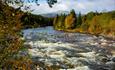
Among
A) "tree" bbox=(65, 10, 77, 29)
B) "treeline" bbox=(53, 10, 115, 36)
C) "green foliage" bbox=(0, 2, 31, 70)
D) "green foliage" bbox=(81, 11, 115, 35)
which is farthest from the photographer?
"tree" bbox=(65, 10, 77, 29)

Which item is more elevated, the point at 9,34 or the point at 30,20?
the point at 30,20

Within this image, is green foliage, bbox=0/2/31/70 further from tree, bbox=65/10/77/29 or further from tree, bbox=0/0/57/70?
tree, bbox=65/10/77/29

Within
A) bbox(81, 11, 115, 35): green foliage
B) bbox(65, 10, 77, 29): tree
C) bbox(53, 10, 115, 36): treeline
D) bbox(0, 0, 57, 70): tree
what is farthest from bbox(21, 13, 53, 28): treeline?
bbox(65, 10, 77, 29): tree

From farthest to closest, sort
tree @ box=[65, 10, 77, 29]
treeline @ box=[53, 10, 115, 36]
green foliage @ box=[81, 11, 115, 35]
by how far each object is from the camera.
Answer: tree @ box=[65, 10, 77, 29], treeline @ box=[53, 10, 115, 36], green foliage @ box=[81, 11, 115, 35]

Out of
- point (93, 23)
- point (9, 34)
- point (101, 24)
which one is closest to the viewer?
point (9, 34)

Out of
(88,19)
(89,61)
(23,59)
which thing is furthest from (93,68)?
(88,19)

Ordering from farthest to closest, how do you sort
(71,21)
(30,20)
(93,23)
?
(71,21), (93,23), (30,20)

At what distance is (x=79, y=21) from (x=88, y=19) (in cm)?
971

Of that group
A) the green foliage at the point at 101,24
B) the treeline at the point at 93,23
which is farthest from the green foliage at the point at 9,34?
the green foliage at the point at 101,24

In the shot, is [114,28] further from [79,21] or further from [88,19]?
[79,21]

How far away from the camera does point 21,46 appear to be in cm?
Answer: 700

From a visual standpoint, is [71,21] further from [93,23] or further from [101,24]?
[101,24]

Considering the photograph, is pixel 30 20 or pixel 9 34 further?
pixel 30 20

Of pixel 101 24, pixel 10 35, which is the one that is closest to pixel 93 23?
pixel 101 24
